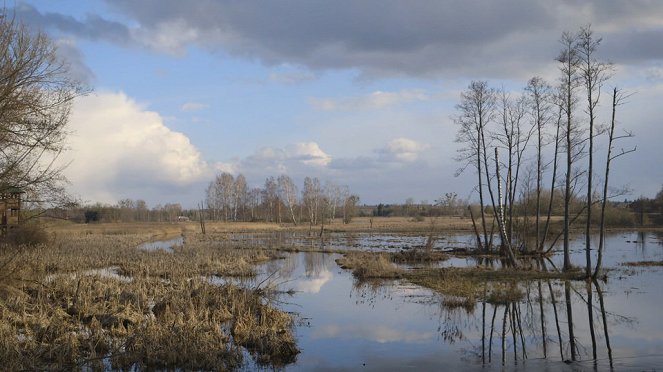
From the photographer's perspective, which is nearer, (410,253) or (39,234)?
(39,234)

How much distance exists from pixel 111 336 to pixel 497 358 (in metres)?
8.53

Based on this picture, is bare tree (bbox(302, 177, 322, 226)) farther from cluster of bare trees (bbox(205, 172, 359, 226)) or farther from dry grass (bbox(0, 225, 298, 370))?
dry grass (bbox(0, 225, 298, 370))

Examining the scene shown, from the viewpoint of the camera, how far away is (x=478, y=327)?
1487 centimetres

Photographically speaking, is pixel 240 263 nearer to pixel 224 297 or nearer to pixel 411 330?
pixel 224 297

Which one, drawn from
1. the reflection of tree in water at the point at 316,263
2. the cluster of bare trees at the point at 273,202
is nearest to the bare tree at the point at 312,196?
the cluster of bare trees at the point at 273,202

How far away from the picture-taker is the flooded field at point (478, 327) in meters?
11.6

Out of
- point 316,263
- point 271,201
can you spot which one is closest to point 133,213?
point 271,201

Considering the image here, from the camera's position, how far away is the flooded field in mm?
11594

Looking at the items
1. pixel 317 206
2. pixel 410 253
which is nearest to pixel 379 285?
pixel 410 253

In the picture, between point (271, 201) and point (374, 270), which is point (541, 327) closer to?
point (374, 270)

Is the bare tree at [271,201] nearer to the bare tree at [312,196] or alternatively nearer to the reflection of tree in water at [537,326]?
the bare tree at [312,196]

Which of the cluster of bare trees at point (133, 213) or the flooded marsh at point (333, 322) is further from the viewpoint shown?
the cluster of bare trees at point (133, 213)

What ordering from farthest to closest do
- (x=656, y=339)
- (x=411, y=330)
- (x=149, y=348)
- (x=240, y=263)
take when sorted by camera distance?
(x=240, y=263), (x=411, y=330), (x=656, y=339), (x=149, y=348)

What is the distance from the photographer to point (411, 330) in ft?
48.5
